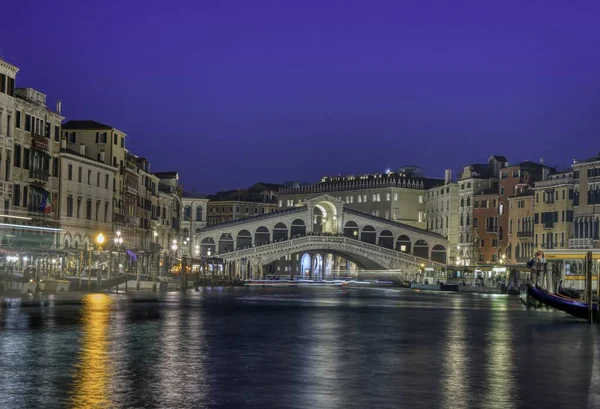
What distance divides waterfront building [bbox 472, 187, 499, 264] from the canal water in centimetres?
9076

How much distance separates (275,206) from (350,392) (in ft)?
546

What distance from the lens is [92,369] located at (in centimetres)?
1917

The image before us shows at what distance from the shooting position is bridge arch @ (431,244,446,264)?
454 feet

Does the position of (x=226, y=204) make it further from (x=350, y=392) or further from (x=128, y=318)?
(x=350, y=392)

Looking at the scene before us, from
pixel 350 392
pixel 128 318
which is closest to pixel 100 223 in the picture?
pixel 128 318

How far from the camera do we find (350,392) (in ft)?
55.8

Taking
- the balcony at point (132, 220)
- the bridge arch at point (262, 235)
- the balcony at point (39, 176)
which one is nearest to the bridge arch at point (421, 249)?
the bridge arch at point (262, 235)

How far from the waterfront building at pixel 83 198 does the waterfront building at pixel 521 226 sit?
45.0 meters

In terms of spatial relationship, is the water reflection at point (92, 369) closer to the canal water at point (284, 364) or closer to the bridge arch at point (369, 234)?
the canal water at point (284, 364)

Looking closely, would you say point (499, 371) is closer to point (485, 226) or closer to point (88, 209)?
point (88, 209)

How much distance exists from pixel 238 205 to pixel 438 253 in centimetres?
4713

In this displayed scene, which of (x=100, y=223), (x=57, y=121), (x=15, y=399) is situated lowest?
(x=15, y=399)

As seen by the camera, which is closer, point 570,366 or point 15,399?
point 15,399

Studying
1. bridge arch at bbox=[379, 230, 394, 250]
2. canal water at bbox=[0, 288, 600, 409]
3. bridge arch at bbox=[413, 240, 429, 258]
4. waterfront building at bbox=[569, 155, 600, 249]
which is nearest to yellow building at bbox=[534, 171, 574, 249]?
waterfront building at bbox=[569, 155, 600, 249]
